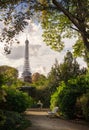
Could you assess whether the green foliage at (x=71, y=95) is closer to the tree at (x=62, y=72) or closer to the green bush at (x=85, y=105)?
the green bush at (x=85, y=105)

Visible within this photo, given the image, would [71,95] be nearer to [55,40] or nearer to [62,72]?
[55,40]

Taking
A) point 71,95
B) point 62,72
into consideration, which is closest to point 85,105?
point 71,95

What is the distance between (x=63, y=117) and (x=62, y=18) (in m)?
Answer: 7.06

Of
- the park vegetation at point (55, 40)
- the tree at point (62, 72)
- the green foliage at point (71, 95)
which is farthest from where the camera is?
the tree at point (62, 72)

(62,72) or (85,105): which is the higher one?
(62,72)

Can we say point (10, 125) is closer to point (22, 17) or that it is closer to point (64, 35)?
point (22, 17)

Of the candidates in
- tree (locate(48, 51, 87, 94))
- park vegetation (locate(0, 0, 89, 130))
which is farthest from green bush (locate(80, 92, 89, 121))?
tree (locate(48, 51, 87, 94))

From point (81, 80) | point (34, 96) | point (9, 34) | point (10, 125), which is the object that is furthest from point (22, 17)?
point (34, 96)

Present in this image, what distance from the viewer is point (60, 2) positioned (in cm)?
1812

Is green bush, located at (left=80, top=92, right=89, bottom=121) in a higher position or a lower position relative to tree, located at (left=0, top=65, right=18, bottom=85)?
lower

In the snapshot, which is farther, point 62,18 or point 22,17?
point 62,18

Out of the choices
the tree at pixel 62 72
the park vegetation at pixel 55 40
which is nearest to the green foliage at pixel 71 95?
the park vegetation at pixel 55 40

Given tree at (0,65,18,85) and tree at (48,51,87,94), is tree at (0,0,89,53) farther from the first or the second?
tree at (48,51,87,94)

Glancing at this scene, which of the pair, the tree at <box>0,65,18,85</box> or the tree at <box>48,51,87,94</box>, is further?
the tree at <box>48,51,87,94</box>
